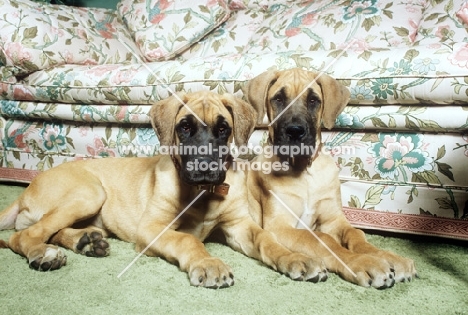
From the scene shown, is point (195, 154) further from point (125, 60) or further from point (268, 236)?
point (125, 60)

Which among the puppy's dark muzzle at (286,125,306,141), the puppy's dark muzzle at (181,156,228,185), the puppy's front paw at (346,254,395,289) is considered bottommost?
the puppy's front paw at (346,254,395,289)

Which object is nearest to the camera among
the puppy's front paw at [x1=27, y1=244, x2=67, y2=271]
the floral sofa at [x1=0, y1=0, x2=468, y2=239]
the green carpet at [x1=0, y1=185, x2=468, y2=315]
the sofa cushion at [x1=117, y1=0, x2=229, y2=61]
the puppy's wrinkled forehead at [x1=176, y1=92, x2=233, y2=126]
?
the green carpet at [x1=0, y1=185, x2=468, y2=315]

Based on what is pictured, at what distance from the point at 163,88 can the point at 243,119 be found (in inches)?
39.7

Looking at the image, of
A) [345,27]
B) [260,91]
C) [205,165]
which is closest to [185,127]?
[205,165]

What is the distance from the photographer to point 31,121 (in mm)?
3539

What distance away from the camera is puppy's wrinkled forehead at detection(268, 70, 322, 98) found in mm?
2217

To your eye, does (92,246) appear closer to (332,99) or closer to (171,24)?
(332,99)

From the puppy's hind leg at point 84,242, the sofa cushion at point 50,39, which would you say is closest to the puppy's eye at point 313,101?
the puppy's hind leg at point 84,242

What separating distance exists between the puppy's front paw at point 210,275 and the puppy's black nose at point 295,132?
0.76 m

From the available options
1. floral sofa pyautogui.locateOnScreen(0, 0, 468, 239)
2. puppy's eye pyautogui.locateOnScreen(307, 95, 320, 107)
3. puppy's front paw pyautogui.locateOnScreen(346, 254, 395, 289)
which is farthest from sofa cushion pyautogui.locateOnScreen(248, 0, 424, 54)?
puppy's front paw pyautogui.locateOnScreen(346, 254, 395, 289)

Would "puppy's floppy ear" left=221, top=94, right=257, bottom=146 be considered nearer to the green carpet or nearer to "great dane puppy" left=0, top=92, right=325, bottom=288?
"great dane puppy" left=0, top=92, right=325, bottom=288

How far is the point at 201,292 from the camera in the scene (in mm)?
1612

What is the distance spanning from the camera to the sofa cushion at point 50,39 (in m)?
3.26

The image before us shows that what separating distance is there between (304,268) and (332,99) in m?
0.96
